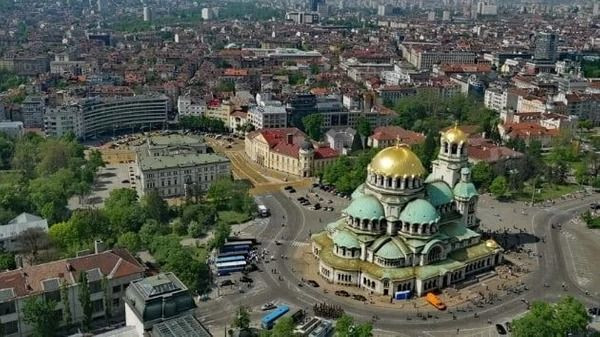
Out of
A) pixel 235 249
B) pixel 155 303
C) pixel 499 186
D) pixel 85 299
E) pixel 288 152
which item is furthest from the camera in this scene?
pixel 288 152

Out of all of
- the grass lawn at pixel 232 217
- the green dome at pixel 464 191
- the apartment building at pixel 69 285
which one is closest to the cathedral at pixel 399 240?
the green dome at pixel 464 191

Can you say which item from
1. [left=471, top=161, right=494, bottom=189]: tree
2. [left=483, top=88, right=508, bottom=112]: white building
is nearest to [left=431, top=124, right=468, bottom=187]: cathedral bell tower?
[left=471, top=161, right=494, bottom=189]: tree

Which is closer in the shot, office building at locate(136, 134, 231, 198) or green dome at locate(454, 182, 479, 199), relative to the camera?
green dome at locate(454, 182, 479, 199)

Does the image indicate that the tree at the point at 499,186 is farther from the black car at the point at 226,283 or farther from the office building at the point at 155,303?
the office building at the point at 155,303

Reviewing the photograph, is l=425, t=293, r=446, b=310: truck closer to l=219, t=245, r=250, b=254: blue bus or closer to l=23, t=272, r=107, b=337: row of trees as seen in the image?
l=219, t=245, r=250, b=254: blue bus

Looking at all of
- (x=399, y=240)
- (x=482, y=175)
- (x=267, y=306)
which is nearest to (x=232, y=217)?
(x=267, y=306)

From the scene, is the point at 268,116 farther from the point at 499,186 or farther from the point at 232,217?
the point at 499,186
